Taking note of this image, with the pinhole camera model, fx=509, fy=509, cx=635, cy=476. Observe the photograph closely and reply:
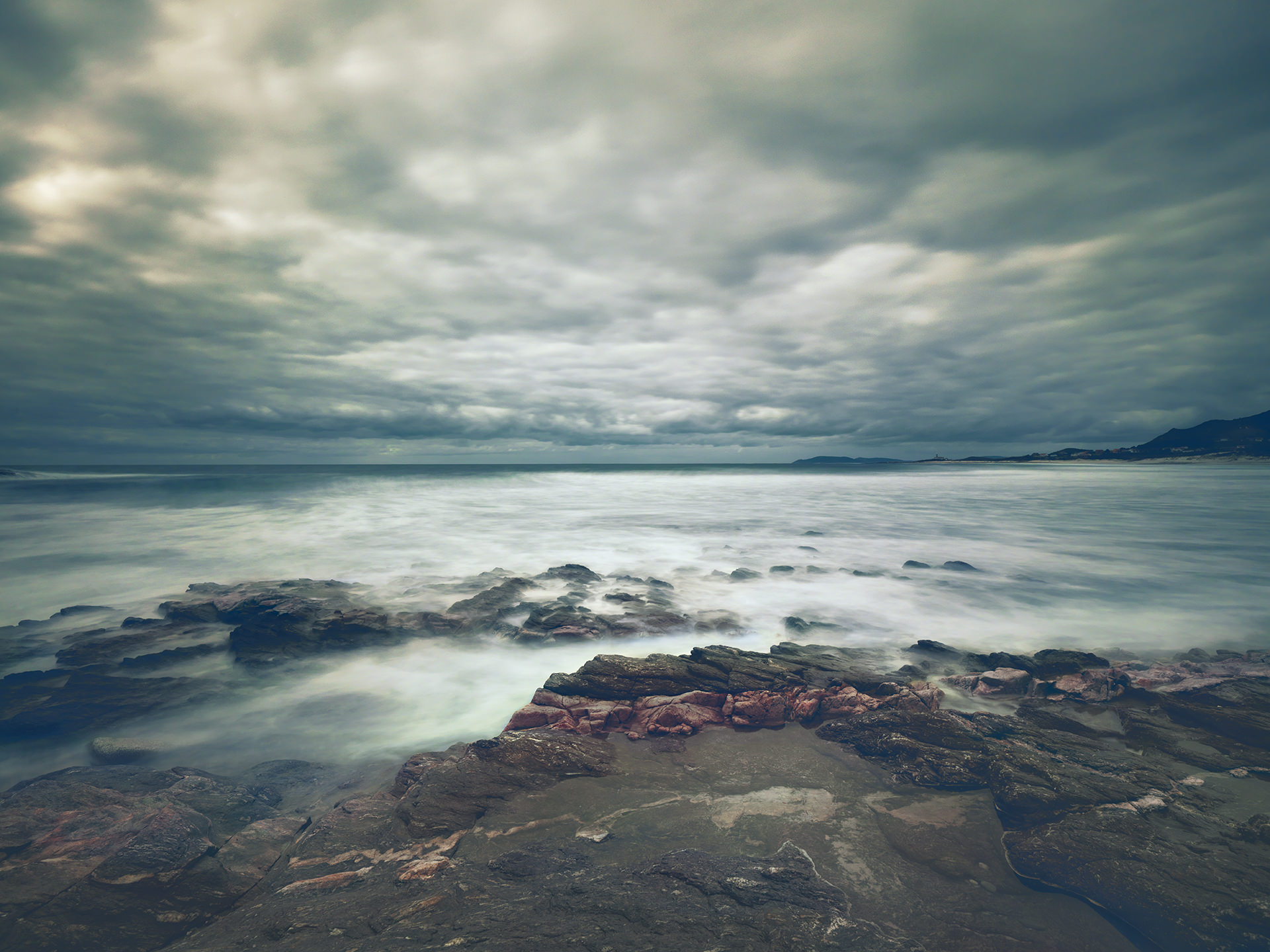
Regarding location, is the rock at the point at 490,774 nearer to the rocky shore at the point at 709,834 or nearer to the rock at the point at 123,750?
the rocky shore at the point at 709,834

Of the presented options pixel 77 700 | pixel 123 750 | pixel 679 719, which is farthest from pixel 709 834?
pixel 77 700

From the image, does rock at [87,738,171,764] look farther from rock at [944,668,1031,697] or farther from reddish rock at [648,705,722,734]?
rock at [944,668,1031,697]

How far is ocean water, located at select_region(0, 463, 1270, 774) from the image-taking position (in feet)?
29.7

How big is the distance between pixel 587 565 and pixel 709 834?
1506 cm

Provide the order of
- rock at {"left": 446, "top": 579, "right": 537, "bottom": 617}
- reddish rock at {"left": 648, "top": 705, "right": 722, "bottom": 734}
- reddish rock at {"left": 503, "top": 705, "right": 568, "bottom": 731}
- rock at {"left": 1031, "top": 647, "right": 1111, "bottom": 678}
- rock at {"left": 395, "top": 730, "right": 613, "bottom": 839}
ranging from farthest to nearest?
rock at {"left": 446, "top": 579, "right": 537, "bottom": 617} < rock at {"left": 1031, "top": 647, "right": 1111, "bottom": 678} < reddish rock at {"left": 503, "top": 705, "right": 568, "bottom": 731} < reddish rock at {"left": 648, "top": 705, "right": 722, "bottom": 734} < rock at {"left": 395, "top": 730, "right": 613, "bottom": 839}

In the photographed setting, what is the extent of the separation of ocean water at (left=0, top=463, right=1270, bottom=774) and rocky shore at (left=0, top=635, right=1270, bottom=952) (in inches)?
83.0

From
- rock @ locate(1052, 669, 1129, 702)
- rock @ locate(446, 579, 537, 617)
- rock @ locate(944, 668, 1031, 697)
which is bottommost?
rock @ locate(446, 579, 537, 617)

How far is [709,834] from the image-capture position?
200 inches

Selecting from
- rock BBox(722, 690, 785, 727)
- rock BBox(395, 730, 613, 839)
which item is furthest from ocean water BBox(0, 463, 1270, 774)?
rock BBox(722, 690, 785, 727)

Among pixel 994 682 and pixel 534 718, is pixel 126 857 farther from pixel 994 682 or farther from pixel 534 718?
pixel 994 682

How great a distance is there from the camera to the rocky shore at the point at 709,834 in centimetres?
401

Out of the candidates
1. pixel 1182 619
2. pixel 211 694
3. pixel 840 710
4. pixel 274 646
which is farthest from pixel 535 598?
pixel 1182 619

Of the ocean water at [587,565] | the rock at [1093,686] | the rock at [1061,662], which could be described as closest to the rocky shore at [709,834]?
the rock at [1093,686]

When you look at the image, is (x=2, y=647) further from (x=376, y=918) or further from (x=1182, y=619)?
(x=1182, y=619)
